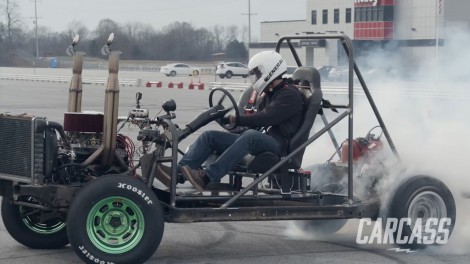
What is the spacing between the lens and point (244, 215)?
7.48 metres

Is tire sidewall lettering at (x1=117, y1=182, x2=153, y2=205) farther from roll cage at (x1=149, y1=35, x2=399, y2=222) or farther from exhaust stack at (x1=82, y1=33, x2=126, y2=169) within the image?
exhaust stack at (x1=82, y1=33, x2=126, y2=169)

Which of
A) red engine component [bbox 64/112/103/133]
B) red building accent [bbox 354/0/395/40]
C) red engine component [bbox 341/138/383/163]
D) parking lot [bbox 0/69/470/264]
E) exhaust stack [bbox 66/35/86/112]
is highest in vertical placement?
red building accent [bbox 354/0/395/40]

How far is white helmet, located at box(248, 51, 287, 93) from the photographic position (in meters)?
7.90

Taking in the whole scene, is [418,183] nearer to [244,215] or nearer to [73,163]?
[244,215]

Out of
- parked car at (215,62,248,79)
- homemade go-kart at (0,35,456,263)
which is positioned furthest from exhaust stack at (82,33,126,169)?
parked car at (215,62,248,79)

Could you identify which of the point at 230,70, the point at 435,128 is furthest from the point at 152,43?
the point at 435,128

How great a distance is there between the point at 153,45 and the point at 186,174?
89.7 m

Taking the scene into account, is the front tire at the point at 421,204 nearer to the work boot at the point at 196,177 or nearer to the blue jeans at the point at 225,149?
the blue jeans at the point at 225,149

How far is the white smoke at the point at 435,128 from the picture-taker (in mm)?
8453

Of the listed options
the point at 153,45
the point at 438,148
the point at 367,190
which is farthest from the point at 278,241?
the point at 153,45

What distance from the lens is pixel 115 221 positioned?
7.09 m

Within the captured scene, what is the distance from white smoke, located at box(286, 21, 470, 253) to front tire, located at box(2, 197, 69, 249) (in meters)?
2.11

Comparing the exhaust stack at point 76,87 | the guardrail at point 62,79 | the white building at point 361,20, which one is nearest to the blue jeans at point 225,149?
the exhaust stack at point 76,87

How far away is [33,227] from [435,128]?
12.7ft
